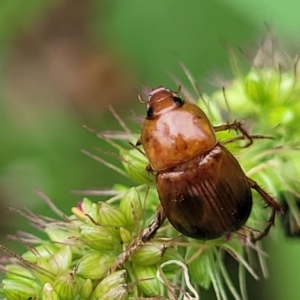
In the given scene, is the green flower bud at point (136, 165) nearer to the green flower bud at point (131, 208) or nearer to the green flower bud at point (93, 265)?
the green flower bud at point (131, 208)

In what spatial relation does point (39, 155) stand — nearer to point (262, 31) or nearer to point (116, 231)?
point (262, 31)

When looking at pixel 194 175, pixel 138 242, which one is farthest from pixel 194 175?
pixel 138 242

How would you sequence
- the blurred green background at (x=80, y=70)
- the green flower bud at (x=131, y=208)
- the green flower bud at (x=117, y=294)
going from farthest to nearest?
the blurred green background at (x=80, y=70)
the green flower bud at (x=131, y=208)
the green flower bud at (x=117, y=294)

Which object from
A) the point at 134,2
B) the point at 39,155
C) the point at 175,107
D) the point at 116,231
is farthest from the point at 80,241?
the point at 134,2

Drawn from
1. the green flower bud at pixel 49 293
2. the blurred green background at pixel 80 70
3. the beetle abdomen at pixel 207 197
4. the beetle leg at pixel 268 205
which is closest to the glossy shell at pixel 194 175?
the beetle abdomen at pixel 207 197

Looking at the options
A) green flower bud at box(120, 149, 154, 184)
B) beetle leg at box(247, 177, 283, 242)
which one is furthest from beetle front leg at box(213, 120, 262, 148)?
green flower bud at box(120, 149, 154, 184)

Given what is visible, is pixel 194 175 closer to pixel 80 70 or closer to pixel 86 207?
pixel 86 207
